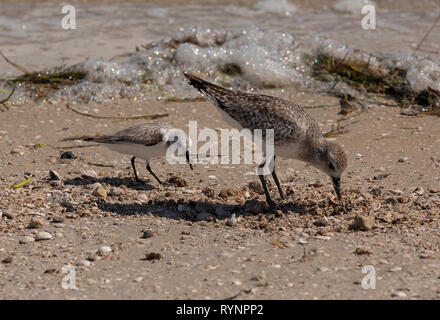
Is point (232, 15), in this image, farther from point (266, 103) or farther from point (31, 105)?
point (266, 103)

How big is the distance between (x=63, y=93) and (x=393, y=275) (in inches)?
236

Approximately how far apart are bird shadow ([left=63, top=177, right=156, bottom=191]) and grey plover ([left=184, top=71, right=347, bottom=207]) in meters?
1.18

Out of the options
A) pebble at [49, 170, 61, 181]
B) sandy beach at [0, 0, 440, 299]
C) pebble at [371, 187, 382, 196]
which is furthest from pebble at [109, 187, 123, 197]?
pebble at [371, 187, 382, 196]

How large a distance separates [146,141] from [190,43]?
4.18 meters

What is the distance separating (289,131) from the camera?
21.6ft

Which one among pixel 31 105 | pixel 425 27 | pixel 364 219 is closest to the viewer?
pixel 364 219

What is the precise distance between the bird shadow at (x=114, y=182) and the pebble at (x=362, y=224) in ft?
7.26

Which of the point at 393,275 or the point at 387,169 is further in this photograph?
the point at 387,169

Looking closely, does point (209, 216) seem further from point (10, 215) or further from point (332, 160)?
point (10, 215)

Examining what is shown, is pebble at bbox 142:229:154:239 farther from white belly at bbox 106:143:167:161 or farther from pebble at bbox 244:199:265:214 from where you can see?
white belly at bbox 106:143:167:161

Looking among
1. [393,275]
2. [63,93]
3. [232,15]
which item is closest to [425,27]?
[232,15]

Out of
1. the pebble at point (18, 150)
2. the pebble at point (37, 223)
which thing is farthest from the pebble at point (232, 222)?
the pebble at point (18, 150)

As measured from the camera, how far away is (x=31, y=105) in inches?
365

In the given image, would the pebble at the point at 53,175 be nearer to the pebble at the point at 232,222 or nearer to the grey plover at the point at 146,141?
the grey plover at the point at 146,141
